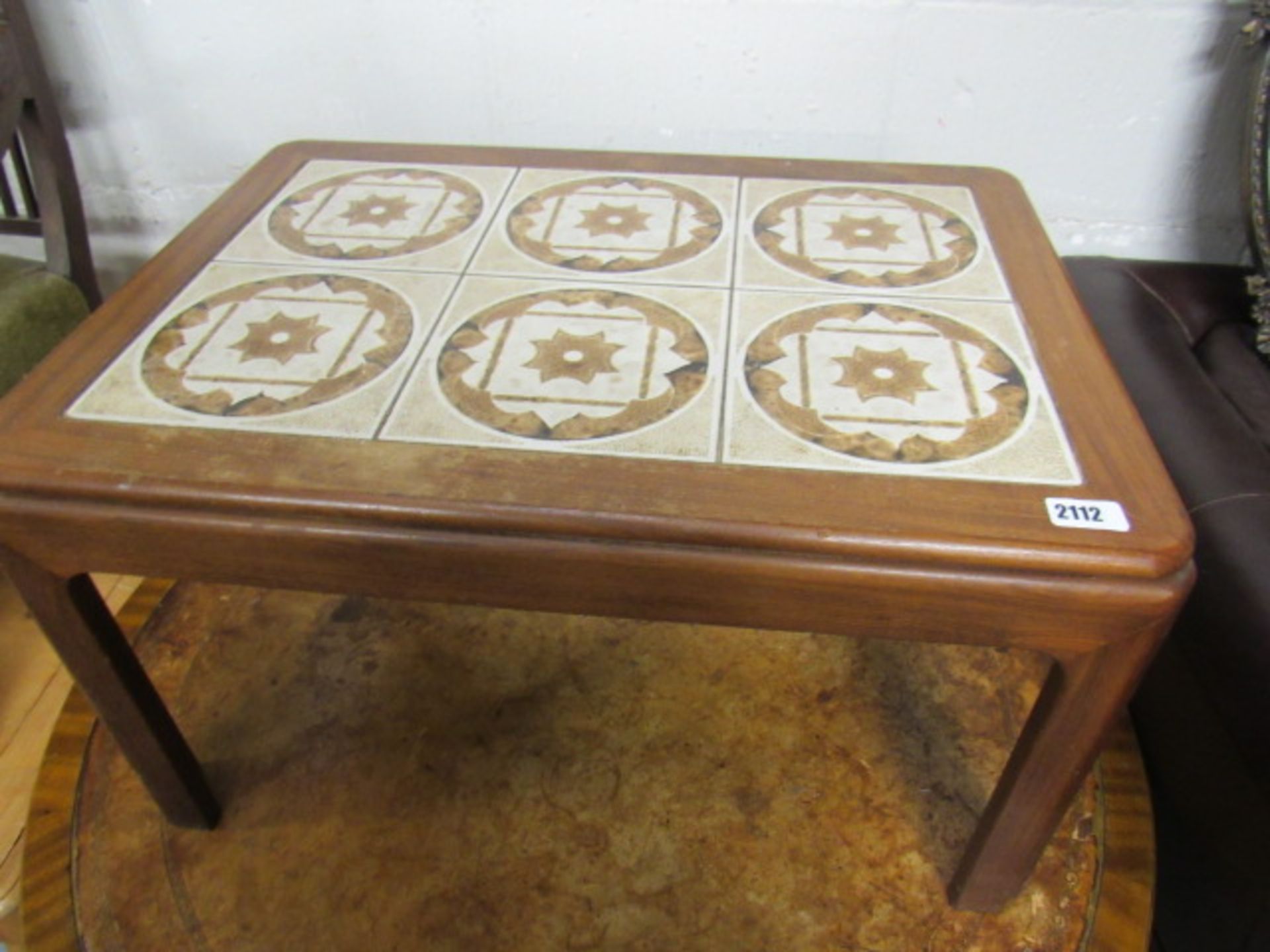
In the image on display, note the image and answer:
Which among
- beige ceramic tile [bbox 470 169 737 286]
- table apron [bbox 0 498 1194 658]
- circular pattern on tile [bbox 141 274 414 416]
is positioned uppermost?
circular pattern on tile [bbox 141 274 414 416]

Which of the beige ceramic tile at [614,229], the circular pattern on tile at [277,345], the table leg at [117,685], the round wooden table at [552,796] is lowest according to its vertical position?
the round wooden table at [552,796]

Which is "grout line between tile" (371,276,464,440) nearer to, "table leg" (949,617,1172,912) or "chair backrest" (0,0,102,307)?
"table leg" (949,617,1172,912)

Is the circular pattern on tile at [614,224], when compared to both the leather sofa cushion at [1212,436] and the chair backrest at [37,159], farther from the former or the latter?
the chair backrest at [37,159]

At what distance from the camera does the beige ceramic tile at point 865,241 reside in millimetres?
982

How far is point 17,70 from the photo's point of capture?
1.26m

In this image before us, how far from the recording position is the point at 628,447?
0.77m

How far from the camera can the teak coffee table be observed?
704 mm

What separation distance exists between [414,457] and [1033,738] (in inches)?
21.4

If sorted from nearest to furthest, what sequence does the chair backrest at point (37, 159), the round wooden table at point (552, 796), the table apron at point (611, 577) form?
the table apron at point (611, 577), the round wooden table at point (552, 796), the chair backrest at point (37, 159)

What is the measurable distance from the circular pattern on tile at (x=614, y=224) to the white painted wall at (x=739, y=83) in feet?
0.97

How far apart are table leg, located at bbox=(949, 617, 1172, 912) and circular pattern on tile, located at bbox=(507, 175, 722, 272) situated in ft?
1.83

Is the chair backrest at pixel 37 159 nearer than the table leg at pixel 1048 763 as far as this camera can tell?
No

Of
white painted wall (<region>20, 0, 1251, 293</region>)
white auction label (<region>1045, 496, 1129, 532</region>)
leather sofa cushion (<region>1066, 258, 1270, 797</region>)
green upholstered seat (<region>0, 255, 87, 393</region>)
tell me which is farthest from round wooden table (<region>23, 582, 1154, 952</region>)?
white painted wall (<region>20, 0, 1251, 293</region>)

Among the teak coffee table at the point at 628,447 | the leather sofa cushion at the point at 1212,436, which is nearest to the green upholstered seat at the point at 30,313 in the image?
the teak coffee table at the point at 628,447
